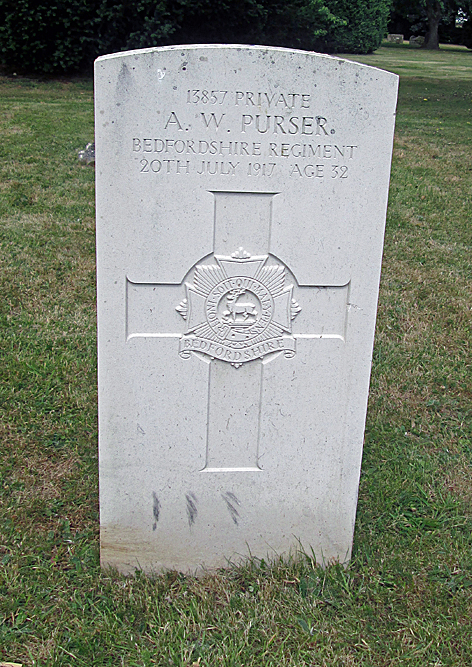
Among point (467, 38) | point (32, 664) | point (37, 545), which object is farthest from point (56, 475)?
point (467, 38)

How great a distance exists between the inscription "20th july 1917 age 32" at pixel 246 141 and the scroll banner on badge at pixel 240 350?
1.89ft

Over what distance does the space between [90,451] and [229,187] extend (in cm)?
176

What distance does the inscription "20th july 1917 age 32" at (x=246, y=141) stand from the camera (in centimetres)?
198

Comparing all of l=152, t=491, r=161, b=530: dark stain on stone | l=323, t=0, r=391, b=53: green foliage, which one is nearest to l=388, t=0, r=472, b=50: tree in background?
l=323, t=0, r=391, b=53: green foliage

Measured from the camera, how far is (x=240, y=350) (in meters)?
2.26

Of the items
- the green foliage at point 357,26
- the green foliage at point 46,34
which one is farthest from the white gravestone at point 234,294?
the green foliage at point 357,26

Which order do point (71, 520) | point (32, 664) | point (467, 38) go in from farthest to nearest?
1. point (467, 38)
2. point (71, 520)
3. point (32, 664)

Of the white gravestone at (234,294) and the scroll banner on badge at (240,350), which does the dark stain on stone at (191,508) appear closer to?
the white gravestone at (234,294)

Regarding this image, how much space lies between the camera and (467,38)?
46.9 m

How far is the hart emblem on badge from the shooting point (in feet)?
7.06

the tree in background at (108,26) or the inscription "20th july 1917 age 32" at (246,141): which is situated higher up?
the tree in background at (108,26)

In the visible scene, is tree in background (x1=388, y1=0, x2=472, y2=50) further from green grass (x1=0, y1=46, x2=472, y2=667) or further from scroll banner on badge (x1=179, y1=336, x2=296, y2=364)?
scroll banner on badge (x1=179, y1=336, x2=296, y2=364)

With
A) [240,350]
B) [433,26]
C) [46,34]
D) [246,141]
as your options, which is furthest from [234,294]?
[433,26]

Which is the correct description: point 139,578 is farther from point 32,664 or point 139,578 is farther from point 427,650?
point 427,650
